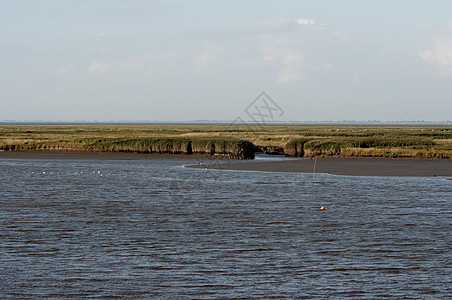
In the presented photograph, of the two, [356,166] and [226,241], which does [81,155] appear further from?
[226,241]

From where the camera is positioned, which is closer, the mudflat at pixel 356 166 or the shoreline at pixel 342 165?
the mudflat at pixel 356 166

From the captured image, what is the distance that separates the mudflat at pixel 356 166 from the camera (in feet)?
150

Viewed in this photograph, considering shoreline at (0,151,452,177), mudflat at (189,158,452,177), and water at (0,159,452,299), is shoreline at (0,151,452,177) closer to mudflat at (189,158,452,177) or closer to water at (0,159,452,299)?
mudflat at (189,158,452,177)

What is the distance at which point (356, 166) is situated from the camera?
165 ft

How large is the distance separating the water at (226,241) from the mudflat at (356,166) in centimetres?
814

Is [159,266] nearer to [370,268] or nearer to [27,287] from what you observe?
[27,287]

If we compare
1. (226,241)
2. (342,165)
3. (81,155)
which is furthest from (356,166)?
(226,241)

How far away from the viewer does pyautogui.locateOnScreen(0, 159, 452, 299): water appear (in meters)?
14.9

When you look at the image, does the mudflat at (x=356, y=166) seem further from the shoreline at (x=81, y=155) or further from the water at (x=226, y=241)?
the shoreline at (x=81, y=155)

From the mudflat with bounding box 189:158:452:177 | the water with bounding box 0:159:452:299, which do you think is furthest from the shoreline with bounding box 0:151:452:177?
the water with bounding box 0:159:452:299

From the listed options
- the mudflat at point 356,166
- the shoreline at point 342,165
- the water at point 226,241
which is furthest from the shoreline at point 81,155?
the water at point 226,241

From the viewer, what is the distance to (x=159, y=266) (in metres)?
16.6

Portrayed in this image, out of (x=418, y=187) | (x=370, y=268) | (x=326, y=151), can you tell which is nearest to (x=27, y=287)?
(x=370, y=268)

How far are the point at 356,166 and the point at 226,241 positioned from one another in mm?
31847
